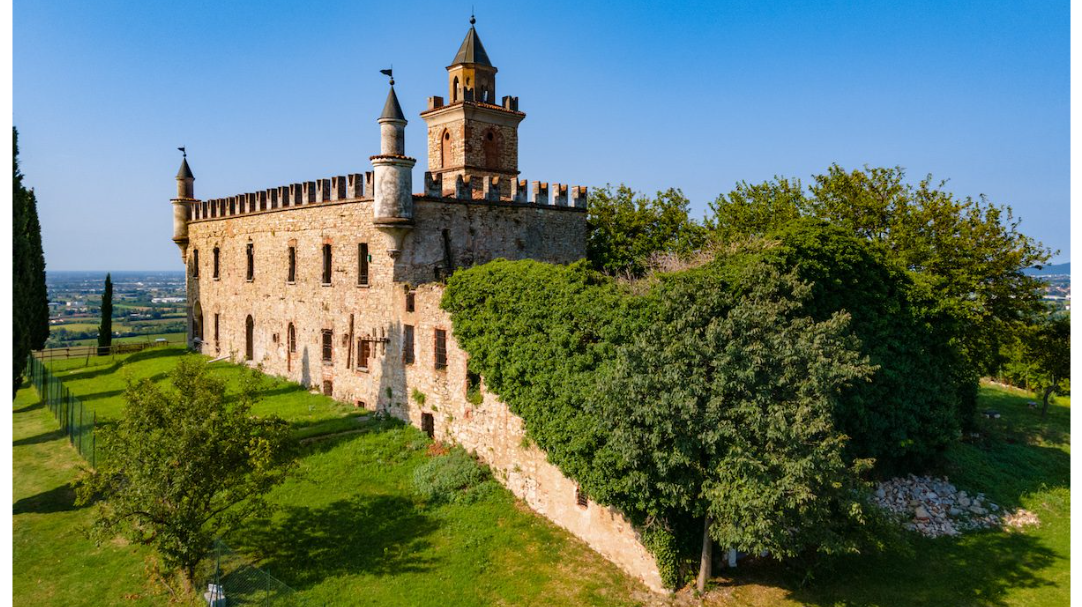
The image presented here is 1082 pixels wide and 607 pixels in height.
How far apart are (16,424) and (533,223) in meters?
27.1

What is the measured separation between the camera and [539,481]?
2109cm

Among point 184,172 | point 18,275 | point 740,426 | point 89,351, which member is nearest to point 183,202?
point 184,172

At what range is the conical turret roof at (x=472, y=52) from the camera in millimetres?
31422

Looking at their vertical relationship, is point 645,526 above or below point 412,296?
below

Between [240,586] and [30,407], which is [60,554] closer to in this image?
[240,586]

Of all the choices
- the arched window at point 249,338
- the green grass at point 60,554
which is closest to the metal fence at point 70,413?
the green grass at point 60,554

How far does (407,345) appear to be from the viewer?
27.2 meters

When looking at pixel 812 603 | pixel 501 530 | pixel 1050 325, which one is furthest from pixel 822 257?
pixel 1050 325

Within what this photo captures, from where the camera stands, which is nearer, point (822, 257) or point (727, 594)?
point (727, 594)

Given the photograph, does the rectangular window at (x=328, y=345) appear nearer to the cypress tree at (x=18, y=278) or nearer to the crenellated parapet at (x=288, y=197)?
the crenellated parapet at (x=288, y=197)

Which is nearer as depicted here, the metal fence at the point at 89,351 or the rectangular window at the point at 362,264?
the rectangular window at the point at 362,264

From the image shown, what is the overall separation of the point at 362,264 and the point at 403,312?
12.6ft

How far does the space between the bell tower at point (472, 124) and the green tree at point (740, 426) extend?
55.6 ft

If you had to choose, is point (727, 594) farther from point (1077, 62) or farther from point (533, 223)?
point (533, 223)
